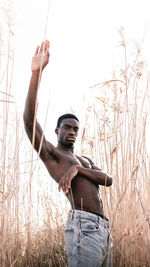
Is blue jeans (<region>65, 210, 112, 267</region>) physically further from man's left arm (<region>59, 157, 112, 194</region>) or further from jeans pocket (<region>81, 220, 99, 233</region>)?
man's left arm (<region>59, 157, 112, 194</region>)

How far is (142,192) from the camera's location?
7.03 ft

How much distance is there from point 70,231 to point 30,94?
2.05 ft

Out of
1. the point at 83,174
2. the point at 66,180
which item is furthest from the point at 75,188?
the point at 66,180

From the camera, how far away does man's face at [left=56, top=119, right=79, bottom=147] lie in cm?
171

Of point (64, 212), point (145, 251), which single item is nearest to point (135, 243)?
point (145, 251)

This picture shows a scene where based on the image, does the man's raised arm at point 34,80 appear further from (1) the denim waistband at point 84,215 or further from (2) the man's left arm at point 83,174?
(1) the denim waistband at point 84,215

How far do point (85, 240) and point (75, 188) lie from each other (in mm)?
251

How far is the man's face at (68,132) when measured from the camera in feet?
5.62

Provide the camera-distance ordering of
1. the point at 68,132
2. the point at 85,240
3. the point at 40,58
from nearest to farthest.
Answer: the point at 40,58 < the point at 85,240 < the point at 68,132

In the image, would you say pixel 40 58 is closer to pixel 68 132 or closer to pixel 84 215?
pixel 68 132

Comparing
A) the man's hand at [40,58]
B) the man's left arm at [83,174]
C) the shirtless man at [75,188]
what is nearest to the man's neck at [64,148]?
the shirtless man at [75,188]

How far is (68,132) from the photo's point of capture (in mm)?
1719

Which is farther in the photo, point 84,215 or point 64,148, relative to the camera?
point 64,148

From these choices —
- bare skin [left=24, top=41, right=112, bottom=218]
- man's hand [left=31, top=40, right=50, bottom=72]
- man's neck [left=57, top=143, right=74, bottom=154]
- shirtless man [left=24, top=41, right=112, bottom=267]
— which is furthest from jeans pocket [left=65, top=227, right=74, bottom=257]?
man's hand [left=31, top=40, right=50, bottom=72]
